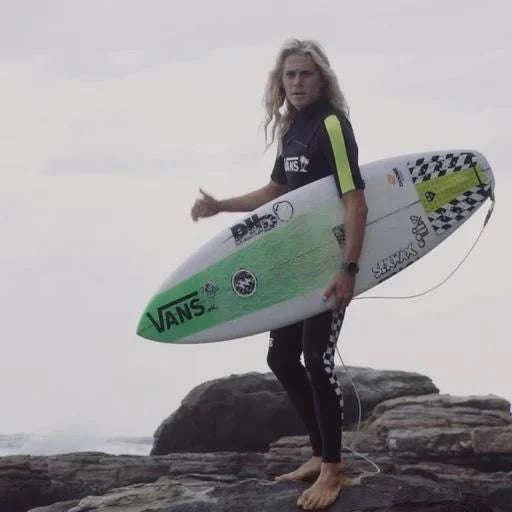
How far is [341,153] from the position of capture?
16.6 ft

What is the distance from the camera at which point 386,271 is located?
545 centimetres

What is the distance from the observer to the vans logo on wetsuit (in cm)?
525

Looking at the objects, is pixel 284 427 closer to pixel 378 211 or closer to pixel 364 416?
pixel 364 416

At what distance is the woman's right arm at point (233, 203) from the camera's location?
19.0ft

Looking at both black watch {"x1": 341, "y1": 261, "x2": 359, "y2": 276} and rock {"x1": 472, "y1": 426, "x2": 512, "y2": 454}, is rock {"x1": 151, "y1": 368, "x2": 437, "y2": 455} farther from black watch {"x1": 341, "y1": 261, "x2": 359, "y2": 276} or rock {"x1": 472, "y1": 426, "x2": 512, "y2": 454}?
black watch {"x1": 341, "y1": 261, "x2": 359, "y2": 276}

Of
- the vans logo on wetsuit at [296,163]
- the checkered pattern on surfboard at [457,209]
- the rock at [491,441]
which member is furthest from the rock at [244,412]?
the vans logo on wetsuit at [296,163]

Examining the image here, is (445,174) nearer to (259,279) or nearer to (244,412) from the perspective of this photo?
(259,279)

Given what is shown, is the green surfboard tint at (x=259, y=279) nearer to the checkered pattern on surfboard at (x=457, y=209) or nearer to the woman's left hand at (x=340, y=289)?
the woman's left hand at (x=340, y=289)

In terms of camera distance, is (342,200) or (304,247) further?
(304,247)

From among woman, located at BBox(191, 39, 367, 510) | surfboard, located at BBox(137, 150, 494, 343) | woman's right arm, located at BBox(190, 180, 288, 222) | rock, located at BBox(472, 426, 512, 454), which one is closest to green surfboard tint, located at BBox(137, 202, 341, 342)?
surfboard, located at BBox(137, 150, 494, 343)

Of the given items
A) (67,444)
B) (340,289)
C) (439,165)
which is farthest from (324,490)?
(67,444)

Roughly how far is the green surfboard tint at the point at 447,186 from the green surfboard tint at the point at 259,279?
69 centimetres

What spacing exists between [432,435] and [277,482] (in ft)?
9.58

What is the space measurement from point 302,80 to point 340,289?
46.6 inches
